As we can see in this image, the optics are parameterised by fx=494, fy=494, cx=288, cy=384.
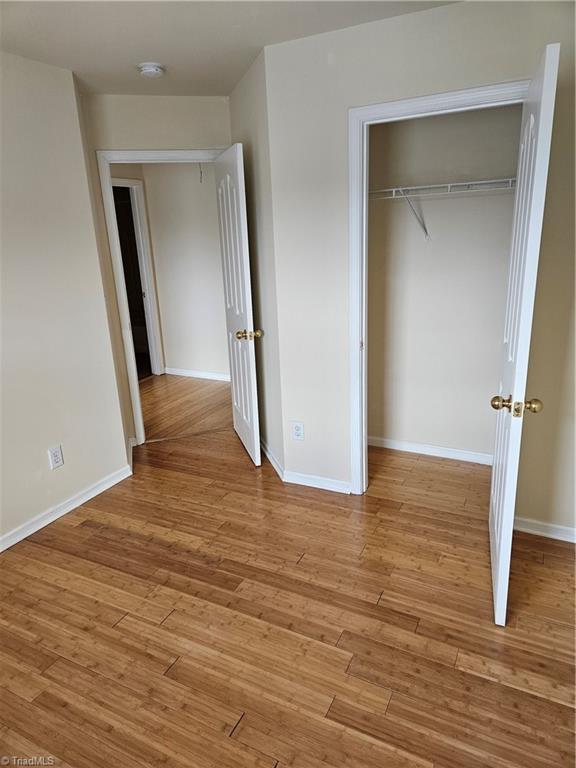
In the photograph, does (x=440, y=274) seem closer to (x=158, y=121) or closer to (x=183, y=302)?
(x=158, y=121)

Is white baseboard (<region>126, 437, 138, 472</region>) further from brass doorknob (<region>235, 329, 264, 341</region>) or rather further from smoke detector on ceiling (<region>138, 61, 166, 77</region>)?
smoke detector on ceiling (<region>138, 61, 166, 77</region>)

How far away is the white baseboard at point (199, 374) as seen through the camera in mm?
5527

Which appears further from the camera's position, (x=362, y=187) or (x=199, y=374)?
(x=199, y=374)

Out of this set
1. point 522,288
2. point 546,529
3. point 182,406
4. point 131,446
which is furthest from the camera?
point 182,406

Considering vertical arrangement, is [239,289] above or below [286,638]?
above

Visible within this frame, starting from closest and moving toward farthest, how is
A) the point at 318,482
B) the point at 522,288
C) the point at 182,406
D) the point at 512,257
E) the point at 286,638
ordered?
1. the point at 522,288
2. the point at 286,638
3. the point at 512,257
4. the point at 318,482
5. the point at 182,406

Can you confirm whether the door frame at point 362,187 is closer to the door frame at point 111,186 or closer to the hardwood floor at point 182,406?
the door frame at point 111,186

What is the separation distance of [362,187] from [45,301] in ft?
5.94

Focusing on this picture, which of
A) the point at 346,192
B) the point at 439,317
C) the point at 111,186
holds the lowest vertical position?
the point at 439,317

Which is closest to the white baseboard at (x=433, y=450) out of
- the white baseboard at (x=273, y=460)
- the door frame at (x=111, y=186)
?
the white baseboard at (x=273, y=460)

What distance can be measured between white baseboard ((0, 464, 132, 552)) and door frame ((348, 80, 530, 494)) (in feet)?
5.14

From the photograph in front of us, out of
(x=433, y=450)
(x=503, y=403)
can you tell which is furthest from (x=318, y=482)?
(x=503, y=403)

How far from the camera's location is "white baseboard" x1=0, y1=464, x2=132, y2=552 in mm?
2655

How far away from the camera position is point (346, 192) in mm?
2568
